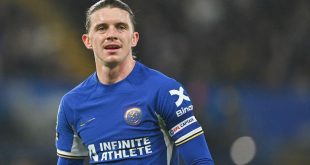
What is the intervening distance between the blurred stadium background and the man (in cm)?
434

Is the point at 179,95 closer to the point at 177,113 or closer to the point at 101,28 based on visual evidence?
the point at 177,113

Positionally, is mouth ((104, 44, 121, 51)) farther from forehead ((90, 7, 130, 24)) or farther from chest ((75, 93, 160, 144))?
chest ((75, 93, 160, 144))

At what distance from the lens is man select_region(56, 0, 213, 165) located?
3.30m

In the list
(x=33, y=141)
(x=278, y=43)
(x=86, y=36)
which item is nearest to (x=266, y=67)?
(x=278, y=43)

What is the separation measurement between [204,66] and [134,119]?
5.90m

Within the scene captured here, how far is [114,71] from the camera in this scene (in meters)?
3.47

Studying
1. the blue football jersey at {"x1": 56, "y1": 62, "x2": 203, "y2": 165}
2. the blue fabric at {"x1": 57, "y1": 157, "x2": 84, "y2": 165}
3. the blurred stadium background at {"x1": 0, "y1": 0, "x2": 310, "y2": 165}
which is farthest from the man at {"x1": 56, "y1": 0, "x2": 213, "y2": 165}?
the blurred stadium background at {"x1": 0, "y1": 0, "x2": 310, "y2": 165}

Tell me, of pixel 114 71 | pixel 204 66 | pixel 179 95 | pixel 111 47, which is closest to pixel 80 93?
pixel 114 71

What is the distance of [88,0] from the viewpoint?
30.2 ft

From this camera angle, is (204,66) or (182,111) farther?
(204,66)

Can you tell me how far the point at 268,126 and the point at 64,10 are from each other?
3470 millimetres

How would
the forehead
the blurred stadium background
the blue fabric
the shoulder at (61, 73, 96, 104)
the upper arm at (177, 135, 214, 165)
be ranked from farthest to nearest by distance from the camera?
A: the blurred stadium background
the blue fabric
the shoulder at (61, 73, 96, 104)
the forehead
the upper arm at (177, 135, 214, 165)

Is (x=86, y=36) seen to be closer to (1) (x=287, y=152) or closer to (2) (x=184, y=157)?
(2) (x=184, y=157)

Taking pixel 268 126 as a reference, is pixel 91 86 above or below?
below
